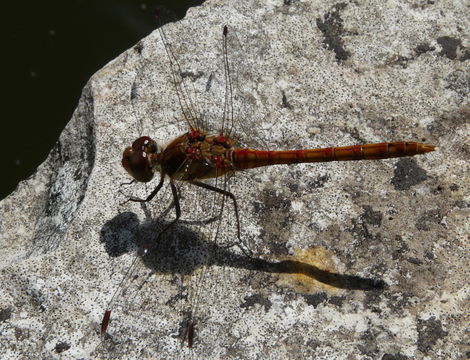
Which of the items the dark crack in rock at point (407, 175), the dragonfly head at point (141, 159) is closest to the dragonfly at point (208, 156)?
the dragonfly head at point (141, 159)

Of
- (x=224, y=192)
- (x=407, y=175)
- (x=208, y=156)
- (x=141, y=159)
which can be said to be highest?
(x=141, y=159)

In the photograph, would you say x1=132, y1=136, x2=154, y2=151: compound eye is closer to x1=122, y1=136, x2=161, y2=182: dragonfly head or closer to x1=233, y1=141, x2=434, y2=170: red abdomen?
x1=122, y1=136, x2=161, y2=182: dragonfly head

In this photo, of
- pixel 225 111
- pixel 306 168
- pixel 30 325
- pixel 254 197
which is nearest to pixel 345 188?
pixel 306 168

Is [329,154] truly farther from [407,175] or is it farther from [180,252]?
→ [180,252]

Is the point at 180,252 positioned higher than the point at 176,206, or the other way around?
the point at 176,206

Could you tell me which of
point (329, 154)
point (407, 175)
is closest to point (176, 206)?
point (329, 154)

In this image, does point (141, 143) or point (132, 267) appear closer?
point (132, 267)

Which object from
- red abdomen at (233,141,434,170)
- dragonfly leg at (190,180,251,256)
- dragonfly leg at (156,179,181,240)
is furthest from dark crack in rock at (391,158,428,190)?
dragonfly leg at (156,179,181,240)
